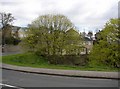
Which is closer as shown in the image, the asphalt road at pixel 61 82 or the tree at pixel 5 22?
the asphalt road at pixel 61 82

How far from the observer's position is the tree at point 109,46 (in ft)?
112

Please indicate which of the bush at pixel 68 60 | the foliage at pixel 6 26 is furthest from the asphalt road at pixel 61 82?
the foliage at pixel 6 26

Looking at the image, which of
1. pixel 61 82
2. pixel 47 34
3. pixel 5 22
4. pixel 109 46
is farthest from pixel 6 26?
pixel 61 82

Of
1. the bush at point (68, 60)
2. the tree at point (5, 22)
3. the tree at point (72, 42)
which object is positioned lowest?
the bush at point (68, 60)

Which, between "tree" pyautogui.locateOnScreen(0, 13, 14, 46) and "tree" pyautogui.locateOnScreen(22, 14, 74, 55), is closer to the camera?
"tree" pyautogui.locateOnScreen(22, 14, 74, 55)

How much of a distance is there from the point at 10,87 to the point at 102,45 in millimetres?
24813

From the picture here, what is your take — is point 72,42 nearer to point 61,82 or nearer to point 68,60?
point 68,60

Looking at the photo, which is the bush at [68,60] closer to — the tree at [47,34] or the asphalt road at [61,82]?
the tree at [47,34]

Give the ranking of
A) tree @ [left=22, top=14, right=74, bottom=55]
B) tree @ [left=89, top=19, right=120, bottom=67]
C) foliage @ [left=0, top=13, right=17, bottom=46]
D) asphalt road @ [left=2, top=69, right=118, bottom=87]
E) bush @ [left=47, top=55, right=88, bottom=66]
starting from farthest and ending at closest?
foliage @ [left=0, top=13, right=17, bottom=46] < bush @ [left=47, top=55, right=88, bottom=66] < tree @ [left=22, top=14, right=74, bottom=55] < tree @ [left=89, top=19, right=120, bottom=67] < asphalt road @ [left=2, top=69, right=118, bottom=87]

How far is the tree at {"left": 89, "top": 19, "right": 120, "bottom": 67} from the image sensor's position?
112 feet

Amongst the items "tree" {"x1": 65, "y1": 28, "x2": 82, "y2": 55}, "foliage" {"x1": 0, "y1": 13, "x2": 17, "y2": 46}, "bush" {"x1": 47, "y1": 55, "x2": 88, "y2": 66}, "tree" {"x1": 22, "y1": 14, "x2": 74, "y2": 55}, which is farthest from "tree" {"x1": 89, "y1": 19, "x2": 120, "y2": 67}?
"foliage" {"x1": 0, "y1": 13, "x2": 17, "y2": 46}

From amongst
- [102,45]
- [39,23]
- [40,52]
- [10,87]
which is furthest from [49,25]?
[10,87]

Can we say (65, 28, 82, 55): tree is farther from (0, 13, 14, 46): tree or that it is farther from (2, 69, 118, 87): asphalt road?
(2, 69, 118, 87): asphalt road

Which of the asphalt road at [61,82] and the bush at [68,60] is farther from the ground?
the asphalt road at [61,82]
